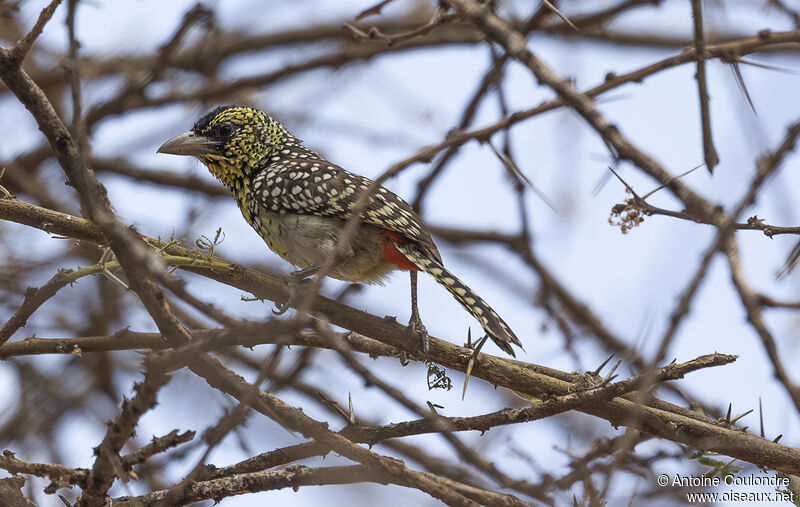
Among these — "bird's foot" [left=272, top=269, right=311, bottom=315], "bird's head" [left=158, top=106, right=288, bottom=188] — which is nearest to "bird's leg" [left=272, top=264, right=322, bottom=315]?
"bird's foot" [left=272, top=269, right=311, bottom=315]

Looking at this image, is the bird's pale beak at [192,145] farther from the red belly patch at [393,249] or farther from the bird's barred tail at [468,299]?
the bird's barred tail at [468,299]

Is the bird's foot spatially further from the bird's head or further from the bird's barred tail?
the bird's head

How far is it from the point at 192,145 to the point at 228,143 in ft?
0.67

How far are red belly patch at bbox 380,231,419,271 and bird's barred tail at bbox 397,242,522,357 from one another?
4 centimetres

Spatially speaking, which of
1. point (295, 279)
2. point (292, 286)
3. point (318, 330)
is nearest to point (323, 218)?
point (295, 279)

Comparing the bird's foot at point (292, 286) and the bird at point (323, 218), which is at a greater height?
the bird at point (323, 218)

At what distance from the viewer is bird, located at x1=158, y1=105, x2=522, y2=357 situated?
392 cm

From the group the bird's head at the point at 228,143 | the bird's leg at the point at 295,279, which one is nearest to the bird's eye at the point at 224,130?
the bird's head at the point at 228,143

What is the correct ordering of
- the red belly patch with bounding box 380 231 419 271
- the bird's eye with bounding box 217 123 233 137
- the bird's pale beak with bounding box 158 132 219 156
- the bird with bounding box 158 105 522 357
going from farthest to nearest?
the bird's eye with bounding box 217 123 233 137, the bird's pale beak with bounding box 158 132 219 156, the red belly patch with bounding box 380 231 419 271, the bird with bounding box 158 105 522 357

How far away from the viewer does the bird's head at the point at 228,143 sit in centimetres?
488

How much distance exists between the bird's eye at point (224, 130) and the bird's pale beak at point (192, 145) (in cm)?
7

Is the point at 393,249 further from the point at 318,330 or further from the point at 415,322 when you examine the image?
the point at 318,330

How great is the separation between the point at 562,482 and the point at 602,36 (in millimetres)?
3755

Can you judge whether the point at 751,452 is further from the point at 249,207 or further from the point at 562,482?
the point at 249,207
